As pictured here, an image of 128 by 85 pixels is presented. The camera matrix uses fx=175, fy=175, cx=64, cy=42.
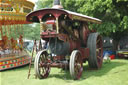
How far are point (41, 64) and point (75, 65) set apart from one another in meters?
1.19

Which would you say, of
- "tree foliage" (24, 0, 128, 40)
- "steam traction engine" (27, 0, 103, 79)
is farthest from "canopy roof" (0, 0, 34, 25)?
"tree foliage" (24, 0, 128, 40)

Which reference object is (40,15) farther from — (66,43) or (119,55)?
(119,55)

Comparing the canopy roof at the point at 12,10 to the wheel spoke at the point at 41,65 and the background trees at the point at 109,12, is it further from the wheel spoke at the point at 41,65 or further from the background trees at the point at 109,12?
the background trees at the point at 109,12

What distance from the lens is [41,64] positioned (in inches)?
241

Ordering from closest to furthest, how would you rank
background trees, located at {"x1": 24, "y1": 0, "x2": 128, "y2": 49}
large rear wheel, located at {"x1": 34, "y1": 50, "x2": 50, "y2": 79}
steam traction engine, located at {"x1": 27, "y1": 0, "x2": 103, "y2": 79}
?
steam traction engine, located at {"x1": 27, "y1": 0, "x2": 103, "y2": 79}, large rear wheel, located at {"x1": 34, "y1": 50, "x2": 50, "y2": 79}, background trees, located at {"x1": 24, "y1": 0, "x2": 128, "y2": 49}

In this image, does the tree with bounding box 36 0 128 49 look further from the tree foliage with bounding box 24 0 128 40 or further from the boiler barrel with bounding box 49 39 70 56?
the boiler barrel with bounding box 49 39 70 56

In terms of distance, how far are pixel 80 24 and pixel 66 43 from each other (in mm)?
1501

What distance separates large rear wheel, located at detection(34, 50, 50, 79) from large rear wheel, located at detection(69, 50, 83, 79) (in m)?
0.98

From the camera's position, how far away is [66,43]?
20.2 feet

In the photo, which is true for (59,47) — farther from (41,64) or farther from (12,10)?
(12,10)

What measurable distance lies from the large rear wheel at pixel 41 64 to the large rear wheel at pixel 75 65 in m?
0.98

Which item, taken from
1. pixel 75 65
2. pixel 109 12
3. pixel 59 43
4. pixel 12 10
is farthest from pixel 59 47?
pixel 109 12

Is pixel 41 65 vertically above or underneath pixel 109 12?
underneath

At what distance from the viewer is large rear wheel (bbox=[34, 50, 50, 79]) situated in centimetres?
588
